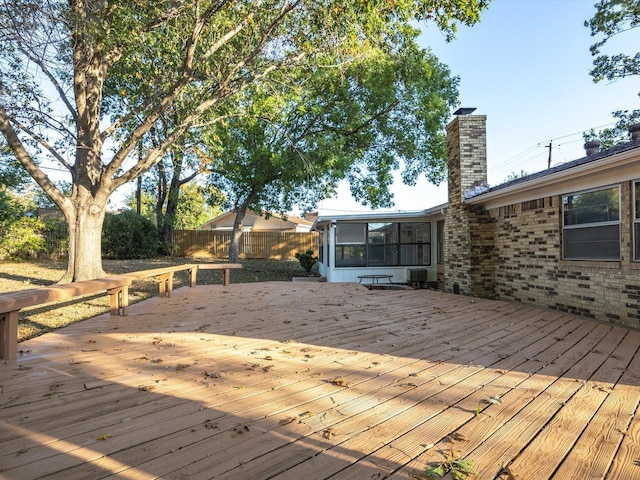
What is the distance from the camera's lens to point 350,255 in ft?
42.0

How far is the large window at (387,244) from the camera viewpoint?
12.8 meters

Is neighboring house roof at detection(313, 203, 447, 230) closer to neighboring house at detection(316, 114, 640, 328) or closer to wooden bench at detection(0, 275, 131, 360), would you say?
neighboring house at detection(316, 114, 640, 328)

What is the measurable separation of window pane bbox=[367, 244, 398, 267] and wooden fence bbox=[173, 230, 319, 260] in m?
8.88

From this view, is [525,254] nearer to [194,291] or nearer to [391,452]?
[391,452]

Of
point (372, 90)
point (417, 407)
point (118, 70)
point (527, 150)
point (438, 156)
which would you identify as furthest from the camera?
point (527, 150)

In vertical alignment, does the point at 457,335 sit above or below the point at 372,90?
below

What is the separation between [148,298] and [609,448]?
7.51m

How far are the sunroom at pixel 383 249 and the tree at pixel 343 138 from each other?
2.35m

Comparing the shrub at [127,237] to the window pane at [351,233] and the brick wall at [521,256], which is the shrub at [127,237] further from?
the brick wall at [521,256]

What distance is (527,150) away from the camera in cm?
3066

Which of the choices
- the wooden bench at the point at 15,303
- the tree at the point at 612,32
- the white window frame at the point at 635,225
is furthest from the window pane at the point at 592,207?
the tree at the point at 612,32

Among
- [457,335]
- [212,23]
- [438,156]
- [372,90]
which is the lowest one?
[457,335]

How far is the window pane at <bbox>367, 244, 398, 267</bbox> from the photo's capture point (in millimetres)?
12836

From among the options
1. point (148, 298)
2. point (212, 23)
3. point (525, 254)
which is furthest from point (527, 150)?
point (148, 298)
